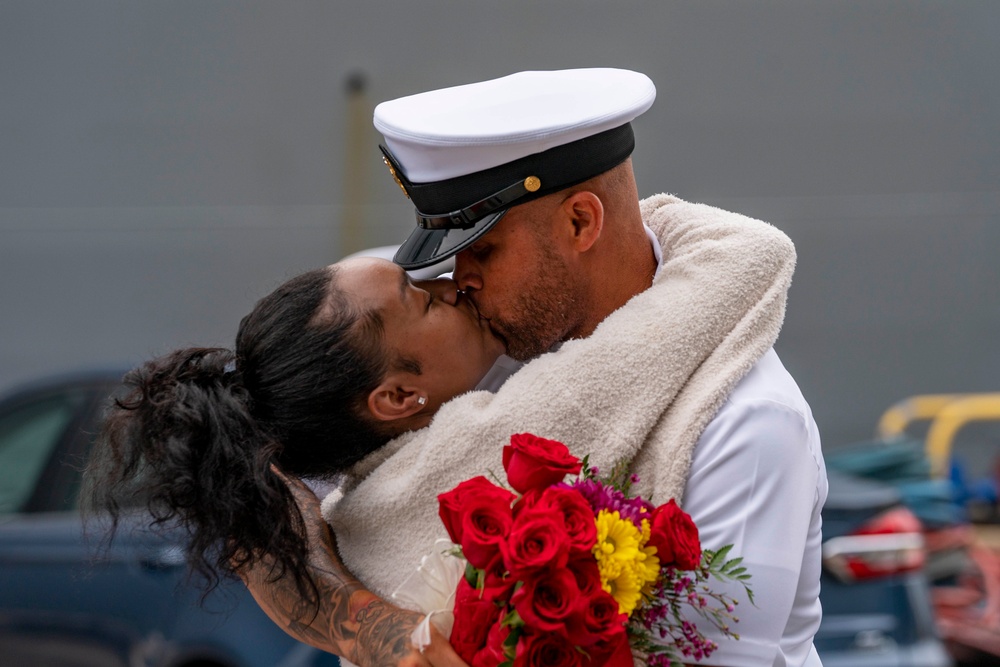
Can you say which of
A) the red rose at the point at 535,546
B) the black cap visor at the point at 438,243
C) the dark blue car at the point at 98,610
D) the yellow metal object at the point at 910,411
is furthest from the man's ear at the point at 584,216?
the yellow metal object at the point at 910,411

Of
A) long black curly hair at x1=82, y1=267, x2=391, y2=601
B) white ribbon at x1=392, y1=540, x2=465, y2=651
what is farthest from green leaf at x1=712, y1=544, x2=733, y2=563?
long black curly hair at x1=82, y1=267, x2=391, y2=601

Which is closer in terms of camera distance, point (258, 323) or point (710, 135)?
point (258, 323)

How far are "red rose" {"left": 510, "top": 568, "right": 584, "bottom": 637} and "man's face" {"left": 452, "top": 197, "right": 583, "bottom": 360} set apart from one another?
1.98ft

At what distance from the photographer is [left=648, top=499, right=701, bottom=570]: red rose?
1.36 metres

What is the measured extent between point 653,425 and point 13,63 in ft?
25.3

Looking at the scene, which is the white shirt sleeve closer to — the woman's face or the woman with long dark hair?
the woman with long dark hair

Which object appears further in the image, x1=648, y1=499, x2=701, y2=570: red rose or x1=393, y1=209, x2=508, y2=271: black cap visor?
x1=393, y1=209, x2=508, y2=271: black cap visor

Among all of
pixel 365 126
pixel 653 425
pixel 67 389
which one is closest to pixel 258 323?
pixel 653 425

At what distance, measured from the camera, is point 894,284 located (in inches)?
363

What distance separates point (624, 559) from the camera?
4.45 feet

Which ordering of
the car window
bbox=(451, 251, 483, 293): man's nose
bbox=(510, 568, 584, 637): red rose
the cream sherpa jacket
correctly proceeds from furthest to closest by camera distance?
1. the car window
2. bbox=(451, 251, 483, 293): man's nose
3. the cream sherpa jacket
4. bbox=(510, 568, 584, 637): red rose

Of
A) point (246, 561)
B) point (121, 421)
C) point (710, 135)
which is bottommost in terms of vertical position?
point (710, 135)

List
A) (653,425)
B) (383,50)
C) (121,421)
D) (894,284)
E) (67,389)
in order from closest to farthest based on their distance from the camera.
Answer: (653,425) < (121,421) < (67,389) < (383,50) < (894,284)

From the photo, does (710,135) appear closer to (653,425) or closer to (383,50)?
(383,50)
